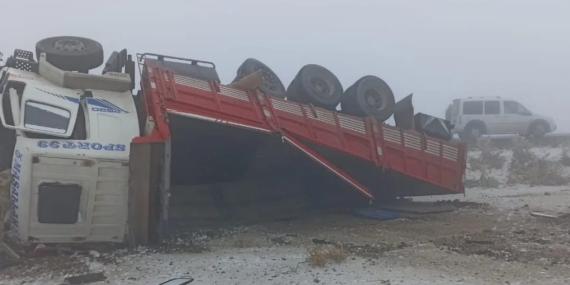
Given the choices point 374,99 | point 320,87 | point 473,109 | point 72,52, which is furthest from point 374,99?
point 473,109

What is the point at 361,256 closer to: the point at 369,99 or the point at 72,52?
the point at 369,99

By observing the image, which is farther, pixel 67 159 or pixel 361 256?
pixel 361 256

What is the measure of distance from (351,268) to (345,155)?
10.1 ft

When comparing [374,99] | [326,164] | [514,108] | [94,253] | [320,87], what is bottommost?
[94,253]

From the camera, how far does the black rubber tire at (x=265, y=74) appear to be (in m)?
9.54

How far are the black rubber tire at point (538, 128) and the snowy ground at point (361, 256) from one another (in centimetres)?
1452

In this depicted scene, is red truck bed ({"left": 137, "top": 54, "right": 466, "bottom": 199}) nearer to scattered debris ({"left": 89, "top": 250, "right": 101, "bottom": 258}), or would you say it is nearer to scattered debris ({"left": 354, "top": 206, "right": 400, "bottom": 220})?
scattered debris ({"left": 354, "top": 206, "right": 400, "bottom": 220})

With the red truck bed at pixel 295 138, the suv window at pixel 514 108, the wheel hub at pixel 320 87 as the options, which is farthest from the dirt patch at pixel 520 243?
the suv window at pixel 514 108

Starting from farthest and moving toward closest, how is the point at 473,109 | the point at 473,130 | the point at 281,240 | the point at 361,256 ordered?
the point at 473,109 < the point at 473,130 < the point at 281,240 < the point at 361,256

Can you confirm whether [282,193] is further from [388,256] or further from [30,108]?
[30,108]

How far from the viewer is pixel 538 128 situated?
23.7 m

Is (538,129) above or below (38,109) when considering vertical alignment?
below

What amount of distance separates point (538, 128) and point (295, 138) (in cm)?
1715

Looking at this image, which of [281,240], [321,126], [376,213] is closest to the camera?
[281,240]
